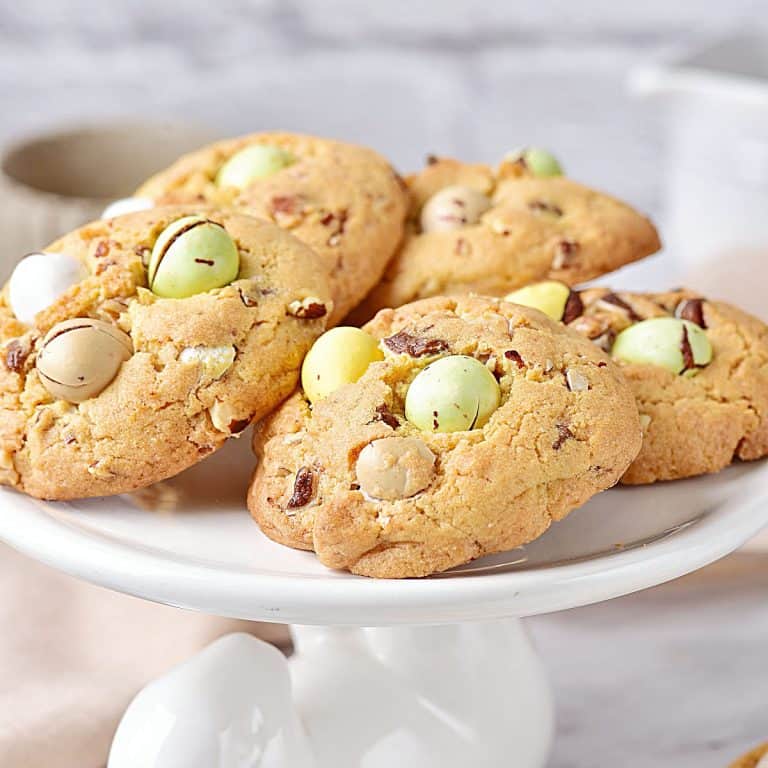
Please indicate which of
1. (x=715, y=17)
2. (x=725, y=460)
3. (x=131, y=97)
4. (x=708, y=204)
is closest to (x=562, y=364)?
(x=725, y=460)

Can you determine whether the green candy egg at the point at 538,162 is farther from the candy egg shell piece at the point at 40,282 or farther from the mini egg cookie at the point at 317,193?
the candy egg shell piece at the point at 40,282

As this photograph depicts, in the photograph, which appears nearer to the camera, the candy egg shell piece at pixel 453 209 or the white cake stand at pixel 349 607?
the white cake stand at pixel 349 607

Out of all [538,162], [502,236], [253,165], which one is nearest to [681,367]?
[502,236]

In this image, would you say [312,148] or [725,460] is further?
[312,148]

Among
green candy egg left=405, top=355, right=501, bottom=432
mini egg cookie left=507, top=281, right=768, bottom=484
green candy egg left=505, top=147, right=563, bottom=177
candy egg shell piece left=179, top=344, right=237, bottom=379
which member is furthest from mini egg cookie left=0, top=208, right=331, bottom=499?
green candy egg left=505, top=147, right=563, bottom=177

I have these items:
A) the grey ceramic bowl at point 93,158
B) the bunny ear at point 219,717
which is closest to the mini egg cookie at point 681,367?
the bunny ear at point 219,717

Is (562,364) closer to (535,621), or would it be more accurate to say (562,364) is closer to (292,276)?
(292,276)

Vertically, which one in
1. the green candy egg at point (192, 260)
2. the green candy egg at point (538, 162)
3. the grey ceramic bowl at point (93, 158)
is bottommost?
the grey ceramic bowl at point (93, 158)
